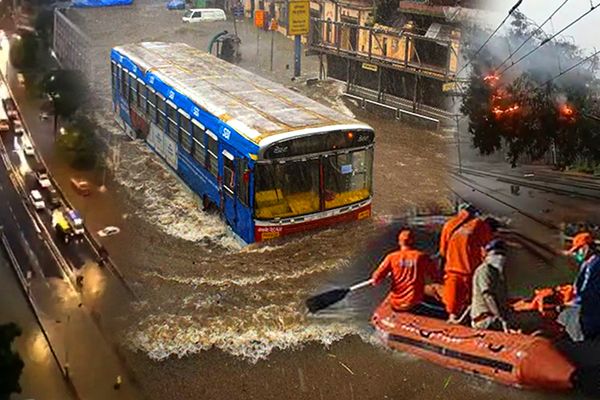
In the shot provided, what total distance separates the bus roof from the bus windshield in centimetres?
25

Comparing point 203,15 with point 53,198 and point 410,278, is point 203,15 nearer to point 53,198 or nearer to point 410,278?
point 53,198

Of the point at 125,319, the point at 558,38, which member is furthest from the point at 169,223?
the point at 558,38

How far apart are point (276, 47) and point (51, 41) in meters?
7.10

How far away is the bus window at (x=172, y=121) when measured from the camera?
7.45 meters

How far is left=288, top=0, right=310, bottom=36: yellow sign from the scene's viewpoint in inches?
484

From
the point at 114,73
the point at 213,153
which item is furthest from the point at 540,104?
the point at 114,73

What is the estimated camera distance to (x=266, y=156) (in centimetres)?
572

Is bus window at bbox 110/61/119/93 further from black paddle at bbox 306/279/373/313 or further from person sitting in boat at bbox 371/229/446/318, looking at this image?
person sitting in boat at bbox 371/229/446/318

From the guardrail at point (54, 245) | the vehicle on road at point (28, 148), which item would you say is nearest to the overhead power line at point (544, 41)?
the guardrail at point (54, 245)

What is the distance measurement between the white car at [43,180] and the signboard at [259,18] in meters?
6.75

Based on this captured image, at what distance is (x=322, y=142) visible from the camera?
594cm

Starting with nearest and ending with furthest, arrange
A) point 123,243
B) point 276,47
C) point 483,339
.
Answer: point 483,339, point 123,243, point 276,47

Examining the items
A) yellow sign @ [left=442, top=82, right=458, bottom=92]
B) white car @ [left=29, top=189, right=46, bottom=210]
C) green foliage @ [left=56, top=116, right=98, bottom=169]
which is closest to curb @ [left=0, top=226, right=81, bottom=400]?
white car @ [left=29, top=189, right=46, bottom=210]

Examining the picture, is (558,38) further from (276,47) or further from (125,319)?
(276,47)
